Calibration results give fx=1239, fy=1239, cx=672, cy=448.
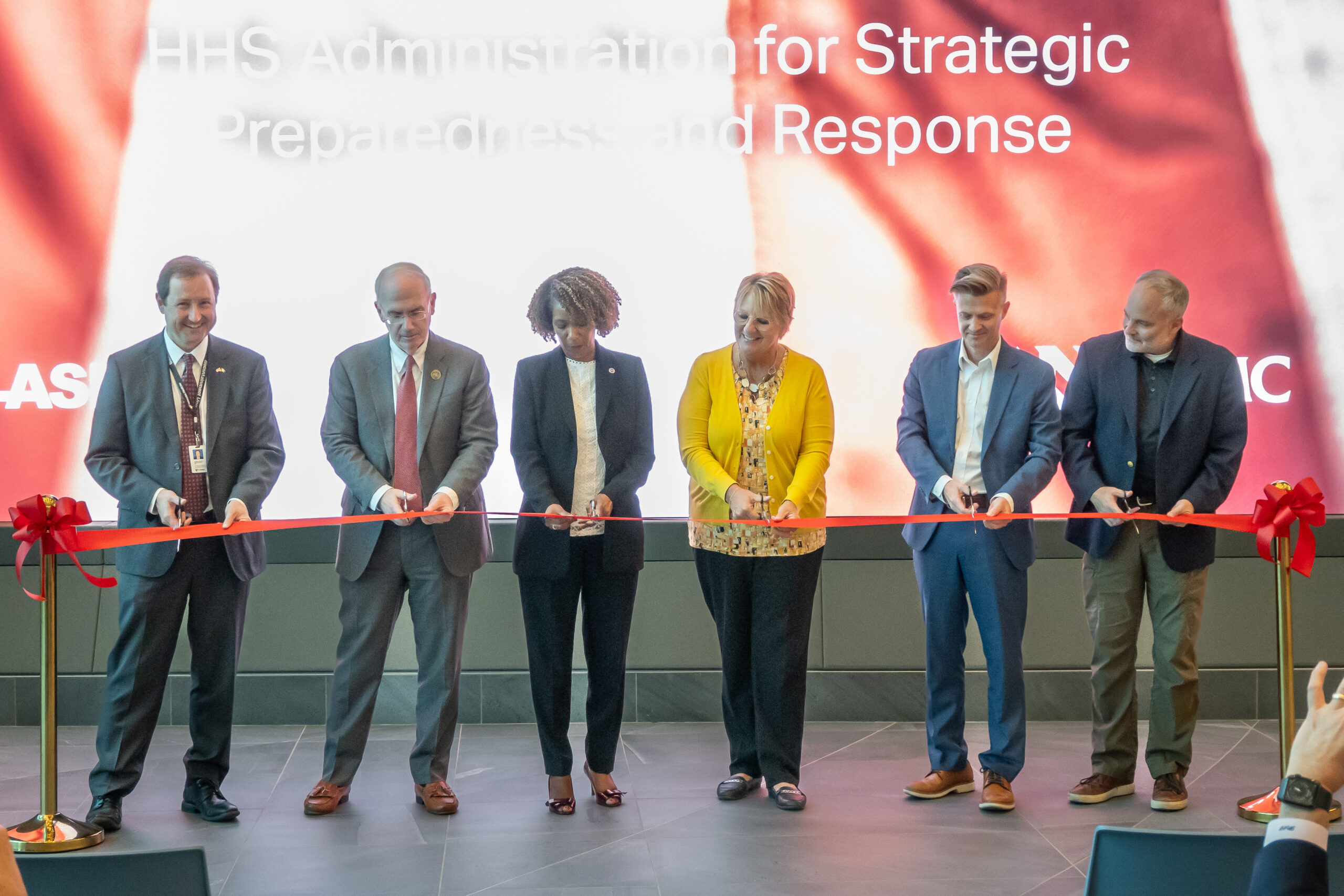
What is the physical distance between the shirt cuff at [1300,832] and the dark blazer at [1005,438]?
8.54 ft

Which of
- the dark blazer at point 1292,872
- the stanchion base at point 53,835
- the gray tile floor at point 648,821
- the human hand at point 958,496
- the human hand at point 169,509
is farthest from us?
the human hand at point 958,496

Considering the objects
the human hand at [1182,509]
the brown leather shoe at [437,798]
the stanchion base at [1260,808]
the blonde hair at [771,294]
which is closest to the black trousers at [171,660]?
the brown leather shoe at [437,798]

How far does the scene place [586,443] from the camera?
164 inches

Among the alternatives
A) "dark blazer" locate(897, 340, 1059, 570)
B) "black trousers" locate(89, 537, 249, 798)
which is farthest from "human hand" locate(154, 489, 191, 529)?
"dark blazer" locate(897, 340, 1059, 570)

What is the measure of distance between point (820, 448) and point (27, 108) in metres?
3.78

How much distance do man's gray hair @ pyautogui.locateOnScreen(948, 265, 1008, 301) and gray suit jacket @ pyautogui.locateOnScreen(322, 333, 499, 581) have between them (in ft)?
5.37

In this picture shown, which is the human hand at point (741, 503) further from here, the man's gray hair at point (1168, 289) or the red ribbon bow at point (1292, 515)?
the red ribbon bow at point (1292, 515)

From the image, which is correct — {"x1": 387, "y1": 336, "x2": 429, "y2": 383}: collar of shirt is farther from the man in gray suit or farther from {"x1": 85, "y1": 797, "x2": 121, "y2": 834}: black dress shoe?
{"x1": 85, "y1": 797, "x2": 121, "y2": 834}: black dress shoe

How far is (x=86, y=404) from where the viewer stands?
17.7 ft

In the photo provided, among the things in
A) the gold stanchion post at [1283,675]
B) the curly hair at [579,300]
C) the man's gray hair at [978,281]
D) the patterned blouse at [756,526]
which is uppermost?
the man's gray hair at [978,281]

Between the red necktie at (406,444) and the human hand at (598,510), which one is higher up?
the red necktie at (406,444)

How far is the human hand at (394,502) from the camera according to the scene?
403 cm

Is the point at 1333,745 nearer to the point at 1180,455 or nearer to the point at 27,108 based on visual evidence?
the point at 1180,455

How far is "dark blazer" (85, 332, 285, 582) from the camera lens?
13.2 ft
